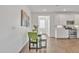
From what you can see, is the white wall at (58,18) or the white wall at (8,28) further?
the white wall at (58,18)

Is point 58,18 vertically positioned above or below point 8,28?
above

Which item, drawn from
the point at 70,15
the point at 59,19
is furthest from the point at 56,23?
the point at 70,15

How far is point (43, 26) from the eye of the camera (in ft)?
59.8

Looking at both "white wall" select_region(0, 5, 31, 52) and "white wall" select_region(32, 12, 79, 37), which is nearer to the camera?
"white wall" select_region(0, 5, 31, 52)

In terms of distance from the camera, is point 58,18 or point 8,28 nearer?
point 8,28
